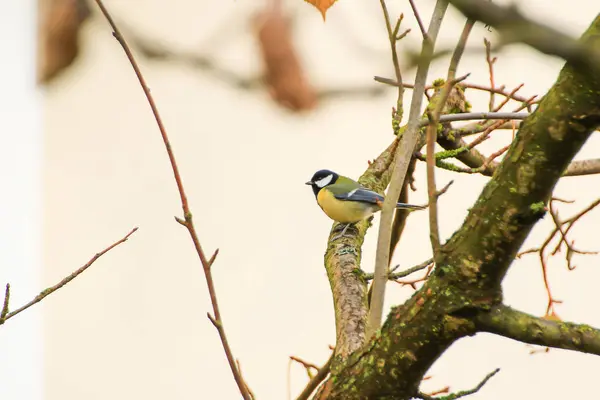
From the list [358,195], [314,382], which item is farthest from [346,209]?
[314,382]

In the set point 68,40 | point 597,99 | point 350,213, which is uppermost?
point 350,213

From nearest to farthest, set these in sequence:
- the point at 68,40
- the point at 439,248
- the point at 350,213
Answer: the point at 68,40
the point at 439,248
the point at 350,213

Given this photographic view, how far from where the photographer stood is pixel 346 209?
6.31 feet

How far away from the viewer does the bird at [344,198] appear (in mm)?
1729

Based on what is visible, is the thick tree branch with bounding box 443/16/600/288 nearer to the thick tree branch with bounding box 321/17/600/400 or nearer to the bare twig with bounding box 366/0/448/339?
the thick tree branch with bounding box 321/17/600/400

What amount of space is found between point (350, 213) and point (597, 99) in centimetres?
126

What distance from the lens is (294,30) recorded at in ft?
0.99

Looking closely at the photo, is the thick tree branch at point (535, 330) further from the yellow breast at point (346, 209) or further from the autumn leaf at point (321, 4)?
the yellow breast at point (346, 209)

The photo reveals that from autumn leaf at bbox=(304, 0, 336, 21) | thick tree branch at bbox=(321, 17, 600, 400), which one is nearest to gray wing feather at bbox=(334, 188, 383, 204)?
thick tree branch at bbox=(321, 17, 600, 400)

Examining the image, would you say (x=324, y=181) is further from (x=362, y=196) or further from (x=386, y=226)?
(x=386, y=226)

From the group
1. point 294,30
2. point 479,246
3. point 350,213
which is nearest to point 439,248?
point 479,246

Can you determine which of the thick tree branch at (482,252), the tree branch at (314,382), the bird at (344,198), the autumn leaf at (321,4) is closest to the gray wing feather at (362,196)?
the bird at (344,198)

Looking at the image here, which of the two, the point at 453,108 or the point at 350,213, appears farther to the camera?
the point at 350,213

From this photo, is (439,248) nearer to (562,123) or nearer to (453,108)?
(562,123)
